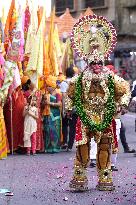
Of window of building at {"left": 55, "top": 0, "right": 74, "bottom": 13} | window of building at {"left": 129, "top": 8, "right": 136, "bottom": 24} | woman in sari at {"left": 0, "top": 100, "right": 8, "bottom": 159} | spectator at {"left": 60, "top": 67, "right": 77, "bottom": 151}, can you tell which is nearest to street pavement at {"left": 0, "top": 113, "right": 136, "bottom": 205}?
woman in sari at {"left": 0, "top": 100, "right": 8, "bottom": 159}

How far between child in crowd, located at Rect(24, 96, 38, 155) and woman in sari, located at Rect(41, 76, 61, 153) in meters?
0.32

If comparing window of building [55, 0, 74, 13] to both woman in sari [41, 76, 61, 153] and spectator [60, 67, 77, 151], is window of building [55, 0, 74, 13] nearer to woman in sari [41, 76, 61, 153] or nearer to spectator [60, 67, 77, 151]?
spectator [60, 67, 77, 151]

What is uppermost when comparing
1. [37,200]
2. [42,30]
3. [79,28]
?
[42,30]

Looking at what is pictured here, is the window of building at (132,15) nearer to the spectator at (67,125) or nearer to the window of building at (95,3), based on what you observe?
the window of building at (95,3)

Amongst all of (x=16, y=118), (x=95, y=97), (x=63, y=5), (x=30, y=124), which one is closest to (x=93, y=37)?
(x=95, y=97)

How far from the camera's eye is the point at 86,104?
26.1ft

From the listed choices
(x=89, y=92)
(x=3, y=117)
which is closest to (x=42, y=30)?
(x=3, y=117)

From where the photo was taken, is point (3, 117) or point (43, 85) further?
point (43, 85)

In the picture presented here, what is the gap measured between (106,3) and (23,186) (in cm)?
3513

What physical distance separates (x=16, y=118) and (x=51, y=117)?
71 centimetres

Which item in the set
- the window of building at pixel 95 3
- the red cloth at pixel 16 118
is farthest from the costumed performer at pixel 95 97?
the window of building at pixel 95 3

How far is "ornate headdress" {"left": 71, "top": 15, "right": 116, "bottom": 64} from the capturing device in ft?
26.2

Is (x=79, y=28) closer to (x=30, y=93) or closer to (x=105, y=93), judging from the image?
(x=105, y=93)

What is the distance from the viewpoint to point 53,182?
860 cm
